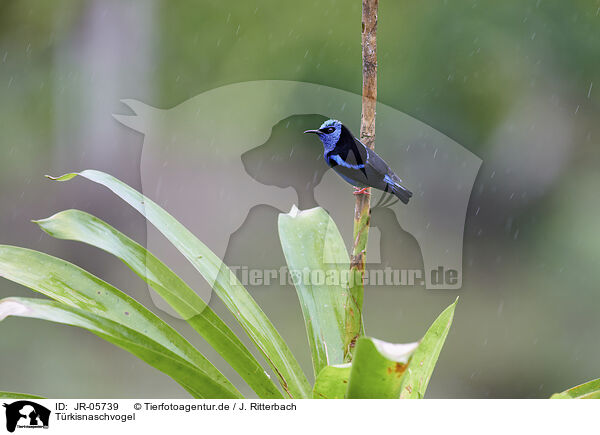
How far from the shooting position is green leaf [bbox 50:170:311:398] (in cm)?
49

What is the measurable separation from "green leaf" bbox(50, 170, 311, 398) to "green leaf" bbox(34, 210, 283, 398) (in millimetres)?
24

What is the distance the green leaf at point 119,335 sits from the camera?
1.20ft

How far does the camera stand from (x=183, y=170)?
195 centimetres

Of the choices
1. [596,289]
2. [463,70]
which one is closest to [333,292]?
[463,70]

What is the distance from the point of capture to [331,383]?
389 mm

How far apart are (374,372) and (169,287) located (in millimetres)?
250

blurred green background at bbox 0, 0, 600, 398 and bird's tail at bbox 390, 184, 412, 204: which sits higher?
blurred green background at bbox 0, 0, 600, 398

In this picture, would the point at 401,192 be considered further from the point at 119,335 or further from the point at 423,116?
the point at 423,116

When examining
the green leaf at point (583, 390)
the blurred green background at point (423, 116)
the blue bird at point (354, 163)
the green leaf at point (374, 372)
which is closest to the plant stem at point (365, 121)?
the blue bird at point (354, 163)

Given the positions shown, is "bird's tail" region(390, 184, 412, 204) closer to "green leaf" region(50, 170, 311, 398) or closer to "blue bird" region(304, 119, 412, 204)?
"blue bird" region(304, 119, 412, 204)

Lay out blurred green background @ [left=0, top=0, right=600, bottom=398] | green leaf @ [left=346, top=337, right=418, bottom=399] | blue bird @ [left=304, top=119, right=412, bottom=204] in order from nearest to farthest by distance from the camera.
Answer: green leaf @ [left=346, top=337, right=418, bottom=399] < blue bird @ [left=304, top=119, right=412, bottom=204] < blurred green background @ [left=0, top=0, right=600, bottom=398]

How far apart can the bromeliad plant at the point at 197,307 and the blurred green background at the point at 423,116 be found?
1.27m

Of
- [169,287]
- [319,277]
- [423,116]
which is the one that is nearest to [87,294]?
[169,287]

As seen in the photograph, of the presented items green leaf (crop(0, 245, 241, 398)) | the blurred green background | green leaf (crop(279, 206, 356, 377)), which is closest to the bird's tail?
green leaf (crop(279, 206, 356, 377))
